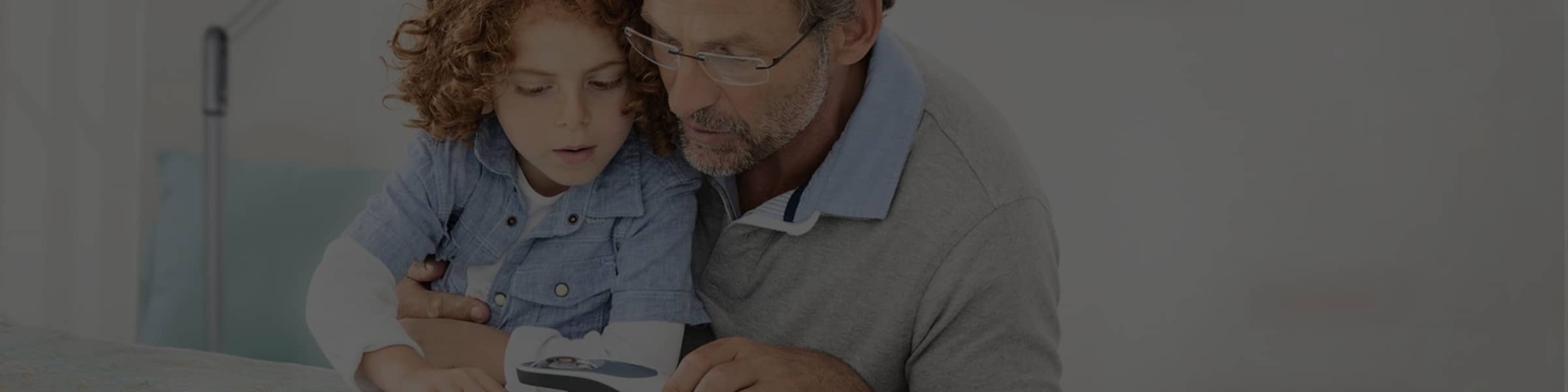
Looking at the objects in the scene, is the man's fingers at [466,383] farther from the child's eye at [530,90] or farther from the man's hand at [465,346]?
the child's eye at [530,90]

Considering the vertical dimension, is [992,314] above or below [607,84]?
below

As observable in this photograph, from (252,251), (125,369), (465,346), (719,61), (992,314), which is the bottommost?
(252,251)

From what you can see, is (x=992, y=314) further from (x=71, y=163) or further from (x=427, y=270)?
(x=71, y=163)

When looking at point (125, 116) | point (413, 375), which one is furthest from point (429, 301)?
point (125, 116)

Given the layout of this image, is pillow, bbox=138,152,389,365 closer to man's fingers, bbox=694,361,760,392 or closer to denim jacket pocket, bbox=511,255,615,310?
denim jacket pocket, bbox=511,255,615,310

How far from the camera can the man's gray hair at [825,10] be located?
180cm

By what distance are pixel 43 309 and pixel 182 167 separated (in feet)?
1.78

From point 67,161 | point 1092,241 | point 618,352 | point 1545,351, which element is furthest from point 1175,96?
point 67,161

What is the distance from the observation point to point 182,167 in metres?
3.66

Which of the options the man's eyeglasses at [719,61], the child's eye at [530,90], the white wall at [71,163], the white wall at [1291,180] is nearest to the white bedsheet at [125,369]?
the child's eye at [530,90]

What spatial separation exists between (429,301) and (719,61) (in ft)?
1.66

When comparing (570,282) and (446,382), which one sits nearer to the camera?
(446,382)

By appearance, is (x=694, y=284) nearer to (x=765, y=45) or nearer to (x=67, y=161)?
(x=765, y=45)

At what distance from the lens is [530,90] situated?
1697mm
